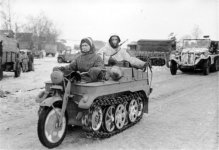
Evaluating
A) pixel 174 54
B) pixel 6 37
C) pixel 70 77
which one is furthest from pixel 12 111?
pixel 174 54

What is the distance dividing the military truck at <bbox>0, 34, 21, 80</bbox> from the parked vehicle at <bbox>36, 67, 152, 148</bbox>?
1085 cm

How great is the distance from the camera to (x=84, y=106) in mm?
4941

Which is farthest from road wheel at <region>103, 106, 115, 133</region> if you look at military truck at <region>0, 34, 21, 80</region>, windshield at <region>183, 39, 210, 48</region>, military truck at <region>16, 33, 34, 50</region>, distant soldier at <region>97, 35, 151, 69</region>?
military truck at <region>16, 33, 34, 50</region>

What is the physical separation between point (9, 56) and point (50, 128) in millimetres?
12390

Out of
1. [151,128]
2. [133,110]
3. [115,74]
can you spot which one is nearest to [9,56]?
[133,110]

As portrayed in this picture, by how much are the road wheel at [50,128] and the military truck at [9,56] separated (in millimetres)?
11359

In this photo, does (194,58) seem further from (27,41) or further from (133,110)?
(27,41)

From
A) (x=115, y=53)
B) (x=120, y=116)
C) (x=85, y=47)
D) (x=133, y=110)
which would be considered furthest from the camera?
(x=115, y=53)

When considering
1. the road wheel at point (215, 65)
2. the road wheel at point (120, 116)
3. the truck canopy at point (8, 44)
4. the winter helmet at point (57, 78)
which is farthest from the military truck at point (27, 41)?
the winter helmet at point (57, 78)

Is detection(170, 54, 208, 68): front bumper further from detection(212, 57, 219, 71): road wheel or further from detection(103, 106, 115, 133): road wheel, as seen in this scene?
detection(103, 106, 115, 133): road wheel

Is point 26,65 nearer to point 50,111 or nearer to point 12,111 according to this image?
point 12,111

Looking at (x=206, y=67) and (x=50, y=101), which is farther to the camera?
(x=206, y=67)

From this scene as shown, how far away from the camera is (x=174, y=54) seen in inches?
703

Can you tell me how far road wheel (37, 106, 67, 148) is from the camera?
469 centimetres
